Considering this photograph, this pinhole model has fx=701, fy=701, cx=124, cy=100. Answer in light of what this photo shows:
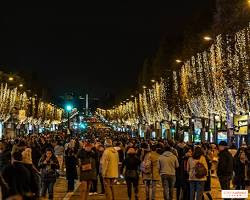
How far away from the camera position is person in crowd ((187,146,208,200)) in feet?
62.1

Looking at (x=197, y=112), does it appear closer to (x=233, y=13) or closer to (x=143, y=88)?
(x=233, y=13)

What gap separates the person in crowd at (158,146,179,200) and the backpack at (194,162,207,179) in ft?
6.00

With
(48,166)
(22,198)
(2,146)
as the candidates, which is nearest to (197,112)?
(2,146)

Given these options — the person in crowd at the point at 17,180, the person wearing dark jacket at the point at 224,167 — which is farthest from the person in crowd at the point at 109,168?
the person in crowd at the point at 17,180

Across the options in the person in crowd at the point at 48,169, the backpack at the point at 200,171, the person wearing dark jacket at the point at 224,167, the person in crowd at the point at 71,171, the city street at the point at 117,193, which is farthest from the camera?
the person in crowd at the point at 71,171

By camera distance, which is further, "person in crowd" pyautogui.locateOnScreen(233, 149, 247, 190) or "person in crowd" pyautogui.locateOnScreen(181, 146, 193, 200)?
"person in crowd" pyautogui.locateOnScreen(233, 149, 247, 190)

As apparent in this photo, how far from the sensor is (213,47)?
50688mm

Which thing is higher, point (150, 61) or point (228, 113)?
point (150, 61)

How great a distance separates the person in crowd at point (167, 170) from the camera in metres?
20.7

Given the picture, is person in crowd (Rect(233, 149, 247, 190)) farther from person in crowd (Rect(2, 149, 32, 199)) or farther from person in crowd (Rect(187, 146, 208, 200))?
person in crowd (Rect(2, 149, 32, 199))

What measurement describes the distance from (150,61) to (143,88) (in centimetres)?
486

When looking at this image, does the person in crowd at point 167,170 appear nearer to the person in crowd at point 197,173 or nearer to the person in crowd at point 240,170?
the person in crowd at point 197,173

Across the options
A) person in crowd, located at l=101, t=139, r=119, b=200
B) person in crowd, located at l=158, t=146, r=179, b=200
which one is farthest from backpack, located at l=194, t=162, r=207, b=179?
person in crowd, located at l=101, t=139, r=119, b=200

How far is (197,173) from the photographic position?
18906 millimetres
